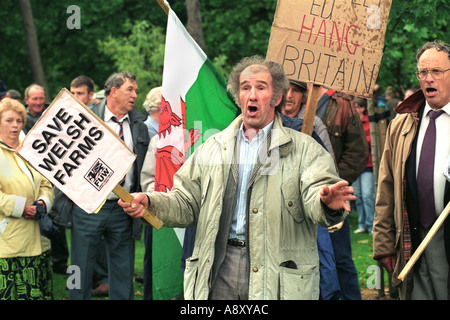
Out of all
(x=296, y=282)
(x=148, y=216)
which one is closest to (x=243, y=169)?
(x=148, y=216)

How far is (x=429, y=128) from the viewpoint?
509 cm

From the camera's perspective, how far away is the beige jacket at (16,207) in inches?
252

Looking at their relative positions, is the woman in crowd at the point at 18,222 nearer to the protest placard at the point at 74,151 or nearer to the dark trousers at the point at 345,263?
the protest placard at the point at 74,151

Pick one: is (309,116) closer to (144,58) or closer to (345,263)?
(345,263)

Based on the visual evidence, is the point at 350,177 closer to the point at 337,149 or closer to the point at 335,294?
the point at 337,149

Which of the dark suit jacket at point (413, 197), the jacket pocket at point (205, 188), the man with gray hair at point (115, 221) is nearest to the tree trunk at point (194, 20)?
the man with gray hair at point (115, 221)

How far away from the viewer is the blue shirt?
4270 mm

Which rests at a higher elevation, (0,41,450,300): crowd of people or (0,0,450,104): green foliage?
(0,0,450,104): green foliage

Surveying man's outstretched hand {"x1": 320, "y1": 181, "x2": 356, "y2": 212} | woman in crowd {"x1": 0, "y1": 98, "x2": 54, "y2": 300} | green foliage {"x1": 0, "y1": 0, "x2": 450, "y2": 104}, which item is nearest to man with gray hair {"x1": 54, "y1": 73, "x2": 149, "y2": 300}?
woman in crowd {"x1": 0, "y1": 98, "x2": 54, "y2": 300}

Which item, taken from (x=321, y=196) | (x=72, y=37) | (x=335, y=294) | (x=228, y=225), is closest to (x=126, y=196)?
(x=228, y=225)

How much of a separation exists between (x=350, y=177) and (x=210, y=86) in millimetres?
1739

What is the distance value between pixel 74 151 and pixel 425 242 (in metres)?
2.35

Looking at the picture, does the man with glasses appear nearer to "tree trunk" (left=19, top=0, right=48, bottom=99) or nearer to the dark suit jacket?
the dark suit jacket

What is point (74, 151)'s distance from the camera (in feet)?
13.2
